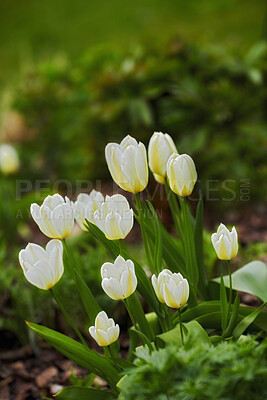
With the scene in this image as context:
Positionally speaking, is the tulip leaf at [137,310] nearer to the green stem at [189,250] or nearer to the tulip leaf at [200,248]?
the green stem at [189,250]

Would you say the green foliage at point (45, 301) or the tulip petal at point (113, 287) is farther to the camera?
the green foliage at point (45, 301)

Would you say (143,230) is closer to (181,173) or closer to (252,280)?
(181,173)

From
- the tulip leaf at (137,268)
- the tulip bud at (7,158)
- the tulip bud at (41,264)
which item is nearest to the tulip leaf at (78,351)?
the tulip bud at (41,264)

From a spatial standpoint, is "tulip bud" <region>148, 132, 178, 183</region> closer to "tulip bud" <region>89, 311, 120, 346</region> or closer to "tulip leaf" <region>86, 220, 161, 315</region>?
"tulip leaf" <region>86, 220, 161, 315</region>

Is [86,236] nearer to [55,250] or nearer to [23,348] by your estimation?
[23,348]

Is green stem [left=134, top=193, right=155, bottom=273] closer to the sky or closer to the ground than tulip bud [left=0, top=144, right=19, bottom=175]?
closer to the ground

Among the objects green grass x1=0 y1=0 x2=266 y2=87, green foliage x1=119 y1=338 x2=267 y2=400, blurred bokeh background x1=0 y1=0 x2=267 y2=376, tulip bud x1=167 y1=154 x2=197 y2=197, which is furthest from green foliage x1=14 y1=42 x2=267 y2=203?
green grass x1=0 y1=0 x2=266 y2=87

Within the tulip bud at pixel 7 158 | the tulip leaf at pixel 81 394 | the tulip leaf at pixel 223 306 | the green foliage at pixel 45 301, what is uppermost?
the tulip bud at pixel 7 158

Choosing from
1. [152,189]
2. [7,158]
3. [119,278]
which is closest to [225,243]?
[119,278]

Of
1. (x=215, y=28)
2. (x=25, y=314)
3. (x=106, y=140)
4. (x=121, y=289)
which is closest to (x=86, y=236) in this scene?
(x=25, y=314)
